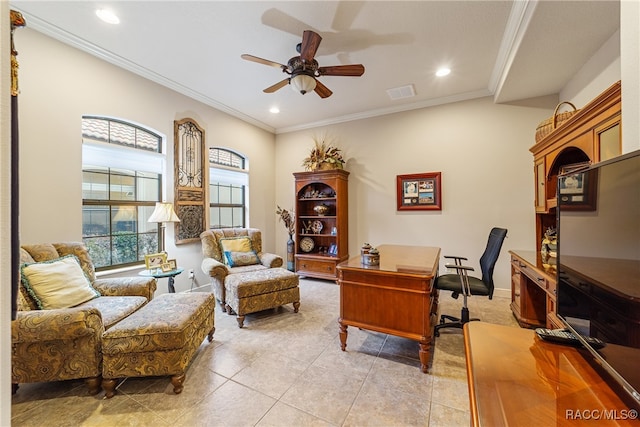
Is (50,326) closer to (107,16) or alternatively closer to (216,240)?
(216,240)

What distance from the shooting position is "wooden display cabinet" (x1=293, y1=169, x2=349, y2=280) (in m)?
4.46

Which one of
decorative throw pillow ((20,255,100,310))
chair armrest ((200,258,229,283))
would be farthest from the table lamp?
decorative throw pillow ((20,255,100,310))

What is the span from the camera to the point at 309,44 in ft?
7.54

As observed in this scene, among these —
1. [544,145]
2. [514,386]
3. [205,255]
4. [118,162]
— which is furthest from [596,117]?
[118,162]

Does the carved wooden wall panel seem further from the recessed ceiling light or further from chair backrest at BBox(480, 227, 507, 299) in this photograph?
chair backrest at BBox(480, 227, 507, 299)

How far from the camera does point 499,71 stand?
10.1ft

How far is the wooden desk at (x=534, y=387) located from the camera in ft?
2.19

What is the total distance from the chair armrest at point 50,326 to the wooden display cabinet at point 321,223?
3289 millimetres

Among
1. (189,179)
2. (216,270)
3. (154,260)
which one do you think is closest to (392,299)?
(216,270)

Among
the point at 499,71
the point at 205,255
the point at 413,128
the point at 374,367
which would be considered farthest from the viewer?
the point at 413,128

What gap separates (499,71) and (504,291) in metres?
3.00

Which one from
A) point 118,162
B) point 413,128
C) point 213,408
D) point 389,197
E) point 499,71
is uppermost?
point 499,71

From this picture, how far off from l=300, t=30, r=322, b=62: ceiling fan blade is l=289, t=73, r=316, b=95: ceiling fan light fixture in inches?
6.0

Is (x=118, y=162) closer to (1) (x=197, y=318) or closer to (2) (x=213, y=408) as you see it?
(1) (x=197, y=318)
